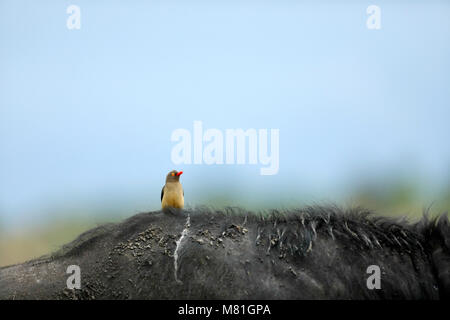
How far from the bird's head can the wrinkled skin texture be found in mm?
901

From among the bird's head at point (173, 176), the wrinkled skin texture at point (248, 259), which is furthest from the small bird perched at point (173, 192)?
the wrinkled skin texture at point (248, 259)

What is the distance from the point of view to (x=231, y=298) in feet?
17.9

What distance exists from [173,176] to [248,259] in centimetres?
192

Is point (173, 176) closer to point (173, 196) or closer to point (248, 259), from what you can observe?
point (173, 196)

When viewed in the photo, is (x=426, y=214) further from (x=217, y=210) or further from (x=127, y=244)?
(x=127, y=244)

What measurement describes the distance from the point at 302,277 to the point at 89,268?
2.29 metres

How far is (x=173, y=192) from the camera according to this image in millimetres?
6930

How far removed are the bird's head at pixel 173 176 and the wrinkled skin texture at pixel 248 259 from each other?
901 mm

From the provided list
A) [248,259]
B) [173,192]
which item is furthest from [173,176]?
[248,259]

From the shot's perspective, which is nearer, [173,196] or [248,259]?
[248,259]

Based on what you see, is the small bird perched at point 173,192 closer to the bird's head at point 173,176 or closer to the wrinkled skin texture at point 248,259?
the bird's head at point 173,176

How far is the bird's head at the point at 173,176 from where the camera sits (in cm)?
711

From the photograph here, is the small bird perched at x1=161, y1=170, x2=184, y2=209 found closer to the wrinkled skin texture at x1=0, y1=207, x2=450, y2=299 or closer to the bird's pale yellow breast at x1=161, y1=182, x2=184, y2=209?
the bird's pale yellow breast at x1=161, y1=182, x2=184, y2=209

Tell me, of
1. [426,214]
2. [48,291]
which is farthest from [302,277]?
[48,291]
